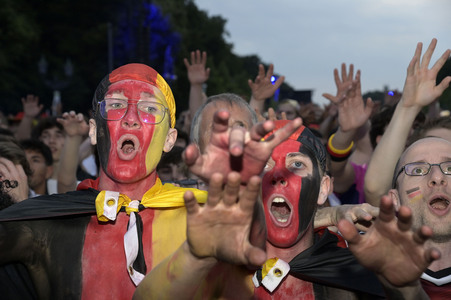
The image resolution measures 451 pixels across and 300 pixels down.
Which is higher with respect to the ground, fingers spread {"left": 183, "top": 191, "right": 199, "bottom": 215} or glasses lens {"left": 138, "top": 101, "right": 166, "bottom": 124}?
glasses lens {"left": 138, "top": 101, "right": 166, "bottom": 124}

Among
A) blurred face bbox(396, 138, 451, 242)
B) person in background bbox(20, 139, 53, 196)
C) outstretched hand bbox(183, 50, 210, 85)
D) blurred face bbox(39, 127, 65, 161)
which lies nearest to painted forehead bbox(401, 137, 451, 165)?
blurred face bbox(396, 138, 451, 242)

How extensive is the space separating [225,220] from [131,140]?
4.53ft

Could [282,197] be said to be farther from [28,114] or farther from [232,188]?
[28,114]

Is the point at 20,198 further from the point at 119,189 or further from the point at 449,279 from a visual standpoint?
the point at 449,279

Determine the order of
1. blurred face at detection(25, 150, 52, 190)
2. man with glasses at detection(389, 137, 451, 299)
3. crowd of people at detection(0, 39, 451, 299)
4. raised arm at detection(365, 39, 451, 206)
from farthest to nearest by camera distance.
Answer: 1. blurred face at detection(25, 150, 52, 190)
2. raised arm at detection(365, 39, 451, 206)
3. man with glasses at detection(389, 137, 451, 299)
4. crowd of people at detection(0, 39, 451, 299)

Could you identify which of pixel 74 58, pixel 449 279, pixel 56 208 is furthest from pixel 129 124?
pixel 74 58

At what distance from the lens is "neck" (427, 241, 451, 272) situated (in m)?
3.31

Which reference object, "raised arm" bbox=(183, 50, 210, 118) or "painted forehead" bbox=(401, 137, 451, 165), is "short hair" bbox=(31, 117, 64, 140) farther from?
"painted forehead" bbox=(401, 137, 451, 165)

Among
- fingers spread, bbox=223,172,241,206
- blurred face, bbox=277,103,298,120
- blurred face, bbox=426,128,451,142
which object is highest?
fingers spread, bbox=223,172,241,206

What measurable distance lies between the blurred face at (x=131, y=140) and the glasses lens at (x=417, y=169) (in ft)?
4.34

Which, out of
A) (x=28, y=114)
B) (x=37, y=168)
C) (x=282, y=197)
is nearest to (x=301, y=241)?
(x=282, y=197)

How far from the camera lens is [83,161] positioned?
267 inches

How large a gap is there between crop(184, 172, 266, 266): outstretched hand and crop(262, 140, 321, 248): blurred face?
102 centimetres

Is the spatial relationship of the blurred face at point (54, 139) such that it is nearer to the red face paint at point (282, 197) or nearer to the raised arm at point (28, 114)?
the raised arm at point (28, 114)
